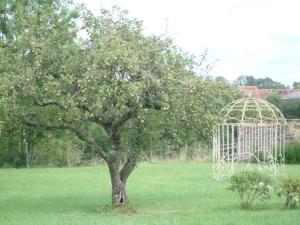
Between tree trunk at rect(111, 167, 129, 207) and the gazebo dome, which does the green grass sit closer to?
tree trunk at rect(111, 167, 129, 207)

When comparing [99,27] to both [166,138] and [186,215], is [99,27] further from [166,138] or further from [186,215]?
[186,215]

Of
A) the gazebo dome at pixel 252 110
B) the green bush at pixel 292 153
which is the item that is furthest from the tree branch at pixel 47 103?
the green bush at pixel 292 153

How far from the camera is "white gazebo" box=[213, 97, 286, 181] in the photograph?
19.9 m

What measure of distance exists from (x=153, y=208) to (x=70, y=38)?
175 inches

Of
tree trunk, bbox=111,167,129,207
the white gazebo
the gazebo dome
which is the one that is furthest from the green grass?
the gazebo dome

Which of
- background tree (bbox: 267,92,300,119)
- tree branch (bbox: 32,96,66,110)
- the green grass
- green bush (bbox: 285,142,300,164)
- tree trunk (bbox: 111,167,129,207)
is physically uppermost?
background tree (bbox: 267,92,300,119)

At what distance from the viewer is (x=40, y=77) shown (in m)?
12.9

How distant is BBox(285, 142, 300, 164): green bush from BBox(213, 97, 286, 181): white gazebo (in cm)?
188

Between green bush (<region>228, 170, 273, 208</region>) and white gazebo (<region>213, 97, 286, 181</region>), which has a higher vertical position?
white gazebo (<region>213, 97, 286, 181</region>)

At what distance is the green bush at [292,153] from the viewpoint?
2777cm

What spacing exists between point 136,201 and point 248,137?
38.3ft

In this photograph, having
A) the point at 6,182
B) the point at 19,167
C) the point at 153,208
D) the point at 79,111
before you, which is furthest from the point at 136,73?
the point at 19,167

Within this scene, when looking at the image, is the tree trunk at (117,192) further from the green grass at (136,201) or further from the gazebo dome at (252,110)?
the gazebo dome at (252,110)

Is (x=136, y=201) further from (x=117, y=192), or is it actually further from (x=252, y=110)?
(x=252, y=110)
